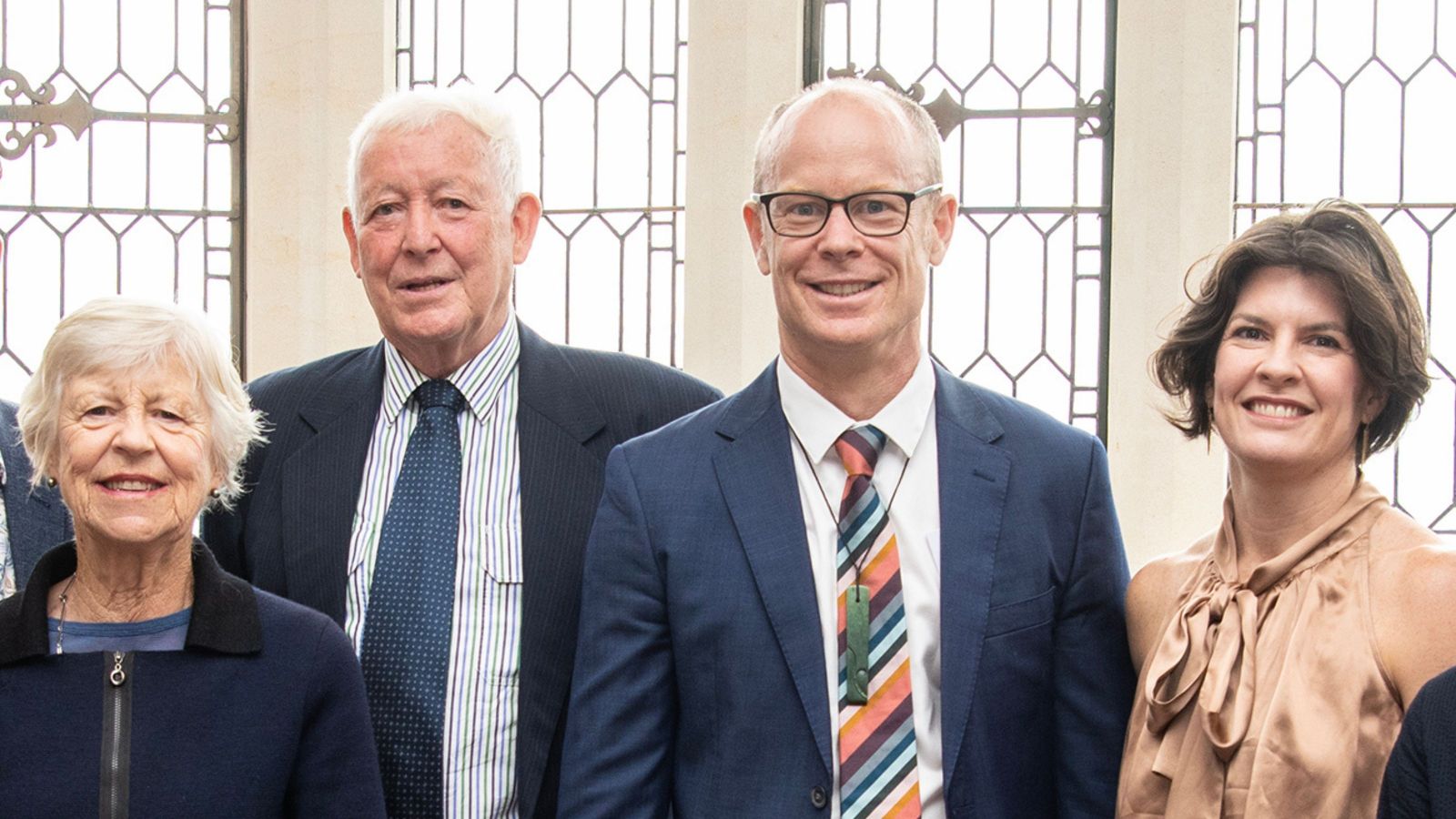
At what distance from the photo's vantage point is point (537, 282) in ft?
16.3

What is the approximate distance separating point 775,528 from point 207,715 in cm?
72

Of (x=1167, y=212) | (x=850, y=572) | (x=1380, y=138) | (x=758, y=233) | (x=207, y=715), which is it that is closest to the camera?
(x=207, y=715)

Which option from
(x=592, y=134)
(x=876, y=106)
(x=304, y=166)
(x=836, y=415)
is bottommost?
(x=836, y=415)

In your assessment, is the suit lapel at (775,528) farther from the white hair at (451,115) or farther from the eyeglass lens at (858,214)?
the white hair at (451,115)

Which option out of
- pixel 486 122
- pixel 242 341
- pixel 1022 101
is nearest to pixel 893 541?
pixel 486 122

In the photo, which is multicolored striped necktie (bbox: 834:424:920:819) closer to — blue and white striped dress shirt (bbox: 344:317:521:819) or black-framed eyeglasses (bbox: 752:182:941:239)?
black-framed eyeglasses (bbox: 752:182:941:239)

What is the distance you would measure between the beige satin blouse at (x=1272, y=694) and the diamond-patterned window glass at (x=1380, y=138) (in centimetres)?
268

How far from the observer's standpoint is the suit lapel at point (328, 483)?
2236 mm

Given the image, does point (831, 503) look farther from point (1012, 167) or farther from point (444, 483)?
point (1012, 167)

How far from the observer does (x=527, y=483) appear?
2.29 meters

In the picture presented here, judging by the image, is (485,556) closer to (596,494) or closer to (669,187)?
(596,494)

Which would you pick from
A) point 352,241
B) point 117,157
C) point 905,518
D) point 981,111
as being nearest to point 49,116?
point 117,157

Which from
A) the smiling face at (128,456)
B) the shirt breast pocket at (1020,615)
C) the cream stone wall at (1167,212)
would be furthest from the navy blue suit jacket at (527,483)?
the cream stone wall at (1167,212)

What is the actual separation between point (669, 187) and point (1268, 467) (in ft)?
10.2
